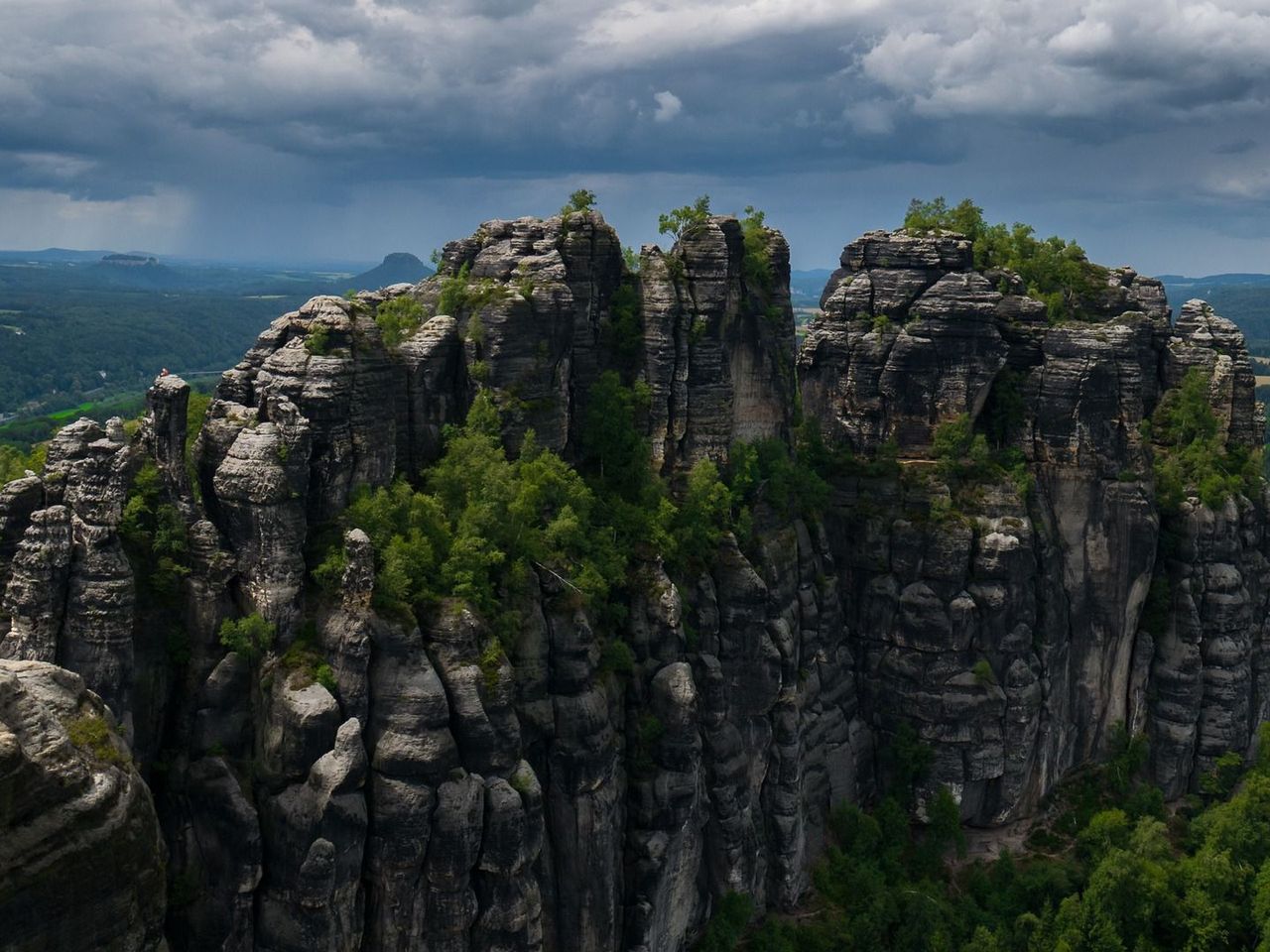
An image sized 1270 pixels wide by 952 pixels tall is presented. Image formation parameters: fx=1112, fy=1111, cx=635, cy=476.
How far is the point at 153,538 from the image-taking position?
1430 inches

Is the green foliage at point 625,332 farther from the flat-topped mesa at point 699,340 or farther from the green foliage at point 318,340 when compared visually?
the green foliage at point 318,340

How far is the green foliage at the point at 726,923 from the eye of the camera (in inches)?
1914

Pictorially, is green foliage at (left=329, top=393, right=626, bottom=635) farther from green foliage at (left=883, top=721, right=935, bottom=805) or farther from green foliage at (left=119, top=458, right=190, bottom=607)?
green foliage at (left=883, top=721, right=935, bottom=805)

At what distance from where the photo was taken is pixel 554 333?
4959 cm

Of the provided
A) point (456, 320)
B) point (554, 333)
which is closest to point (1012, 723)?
point (554, 333)

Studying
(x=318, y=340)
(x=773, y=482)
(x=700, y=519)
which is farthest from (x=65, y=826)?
(x=773, y=482)

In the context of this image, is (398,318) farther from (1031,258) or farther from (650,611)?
(1031,258)

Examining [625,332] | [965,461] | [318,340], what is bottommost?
[965,461]

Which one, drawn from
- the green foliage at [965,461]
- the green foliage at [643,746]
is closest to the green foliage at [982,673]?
the green foliage at [965,461]

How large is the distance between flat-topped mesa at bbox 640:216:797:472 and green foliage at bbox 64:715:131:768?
99.9ft

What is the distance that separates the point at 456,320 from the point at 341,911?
81.5 ft

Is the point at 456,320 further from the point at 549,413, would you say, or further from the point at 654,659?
the point at 654,659

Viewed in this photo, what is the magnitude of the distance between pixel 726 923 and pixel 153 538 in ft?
96.3

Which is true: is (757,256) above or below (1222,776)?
above
